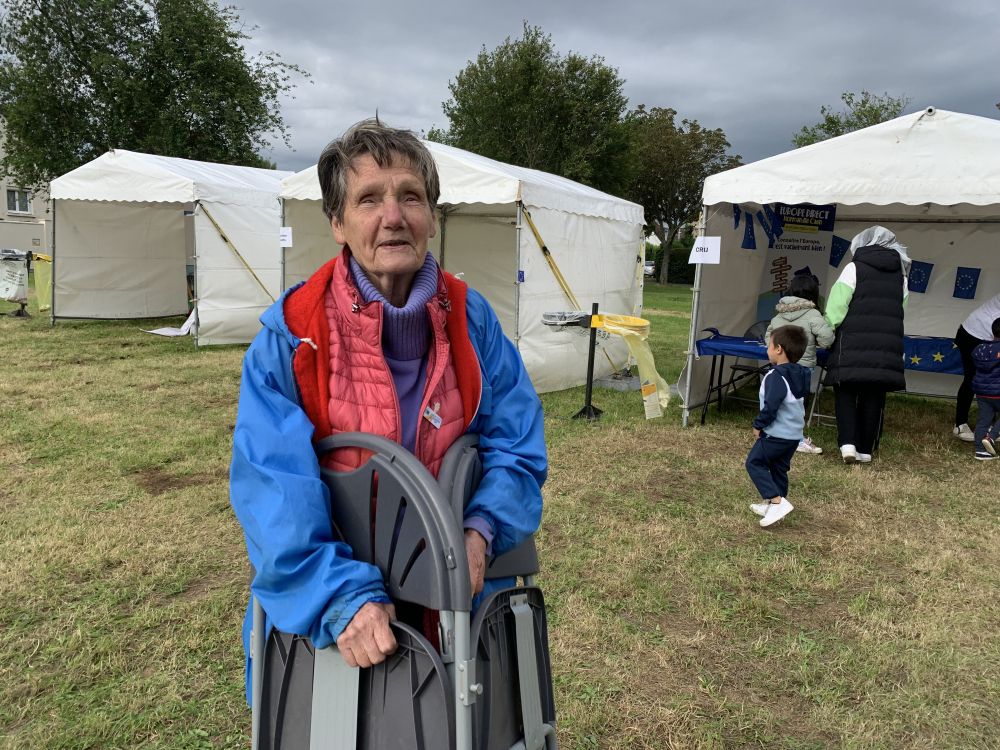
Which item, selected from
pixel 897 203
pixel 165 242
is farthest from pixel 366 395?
pixel 165 242

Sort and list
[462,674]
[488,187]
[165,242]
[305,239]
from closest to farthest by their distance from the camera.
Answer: [462,674] → [488,187] → [305,239] → [165,242]

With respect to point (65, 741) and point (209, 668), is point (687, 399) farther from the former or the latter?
point (65, 741)

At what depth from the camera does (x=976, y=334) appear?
6258 millimetres

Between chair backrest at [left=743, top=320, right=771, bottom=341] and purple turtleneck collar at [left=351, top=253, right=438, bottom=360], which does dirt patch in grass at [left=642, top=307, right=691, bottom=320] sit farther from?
purple turtleneck collar at [left=351, top=253, right=438, bottom=360]

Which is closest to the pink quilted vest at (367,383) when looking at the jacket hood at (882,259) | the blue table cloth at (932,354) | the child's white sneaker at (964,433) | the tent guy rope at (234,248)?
the jacket hood at (882,259)

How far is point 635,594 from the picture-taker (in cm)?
332

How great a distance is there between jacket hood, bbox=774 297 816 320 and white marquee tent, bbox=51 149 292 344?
797 cm

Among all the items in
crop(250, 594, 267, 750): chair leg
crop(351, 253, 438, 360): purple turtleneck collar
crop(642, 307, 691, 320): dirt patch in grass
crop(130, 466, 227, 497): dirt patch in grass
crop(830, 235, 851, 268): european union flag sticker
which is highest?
crop(830, 235, 851, 268): european union flag sticker

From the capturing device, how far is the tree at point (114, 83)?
20.2 m

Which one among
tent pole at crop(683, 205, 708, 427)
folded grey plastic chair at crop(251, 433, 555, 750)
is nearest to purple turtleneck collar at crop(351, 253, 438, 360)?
folded grey plastic chair at crop(251, 433, 555, 750)

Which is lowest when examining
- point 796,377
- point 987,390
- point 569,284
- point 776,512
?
point 776,512

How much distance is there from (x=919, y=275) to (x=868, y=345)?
149 inches

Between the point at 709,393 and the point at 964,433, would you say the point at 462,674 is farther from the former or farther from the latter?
the point at 964,433

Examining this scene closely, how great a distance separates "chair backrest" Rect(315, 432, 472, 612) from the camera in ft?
3.37
